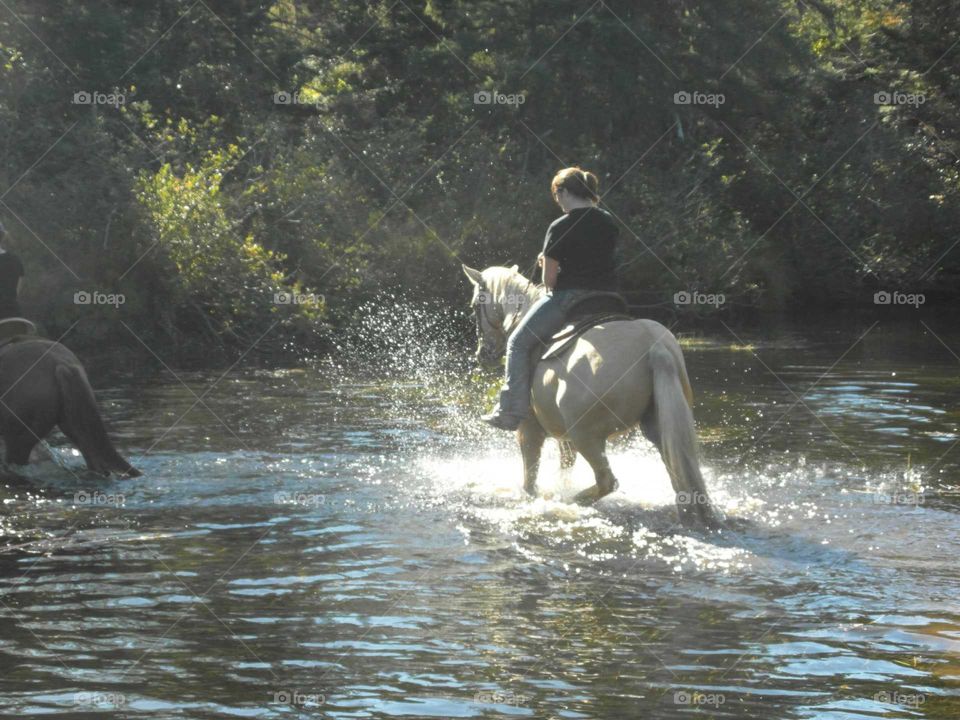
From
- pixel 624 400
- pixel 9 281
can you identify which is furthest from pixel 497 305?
pixel 9 281

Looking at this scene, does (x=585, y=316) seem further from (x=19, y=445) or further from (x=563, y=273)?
(x=19, y=445)

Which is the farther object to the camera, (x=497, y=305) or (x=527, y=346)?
(x=497, y=305)

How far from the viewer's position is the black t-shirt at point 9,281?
10.9m

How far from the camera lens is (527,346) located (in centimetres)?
992

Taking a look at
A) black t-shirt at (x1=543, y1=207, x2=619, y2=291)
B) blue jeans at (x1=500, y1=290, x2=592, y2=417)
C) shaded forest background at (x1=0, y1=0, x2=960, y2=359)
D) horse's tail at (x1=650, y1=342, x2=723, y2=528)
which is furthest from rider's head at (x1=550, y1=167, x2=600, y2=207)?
shaded forest background at (x1=0, y1=0, x2=960, y2=359)

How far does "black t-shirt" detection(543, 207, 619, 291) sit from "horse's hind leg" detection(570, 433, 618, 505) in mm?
1093

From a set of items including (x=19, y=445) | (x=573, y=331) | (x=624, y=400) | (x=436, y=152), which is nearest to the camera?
(x=624, y=400)

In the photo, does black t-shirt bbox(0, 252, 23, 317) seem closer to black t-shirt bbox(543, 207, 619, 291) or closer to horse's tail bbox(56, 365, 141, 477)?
horse's tail bbox(56, 365, 141, 477)

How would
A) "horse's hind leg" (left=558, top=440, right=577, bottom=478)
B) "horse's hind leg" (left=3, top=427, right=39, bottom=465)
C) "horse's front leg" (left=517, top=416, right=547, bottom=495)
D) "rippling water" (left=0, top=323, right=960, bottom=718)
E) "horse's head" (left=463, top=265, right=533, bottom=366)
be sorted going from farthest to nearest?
1. "horse's hind leg" (left=3, top=427, right=39, bottom=465)
2. "horse's head" (left=463, top=265, right=533, bottom=366)
3. "horse's hind leg" (left=558, top=440, right=577, bottom=478)
4. "horse's front leg" (left=517, top=416, right=547, bottom=495)
5. "rippling water" (left=0, top=323, right=960, bottom=718)

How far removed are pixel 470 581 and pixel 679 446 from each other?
1.88 meters

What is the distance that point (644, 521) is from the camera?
930 centimetres

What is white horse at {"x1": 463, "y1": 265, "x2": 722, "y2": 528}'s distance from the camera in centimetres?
897

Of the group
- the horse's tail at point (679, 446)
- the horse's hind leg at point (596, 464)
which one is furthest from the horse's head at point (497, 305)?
the horse's tail at point (679, 446)

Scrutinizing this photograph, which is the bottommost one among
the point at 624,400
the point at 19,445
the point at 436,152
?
the point at 19,445
